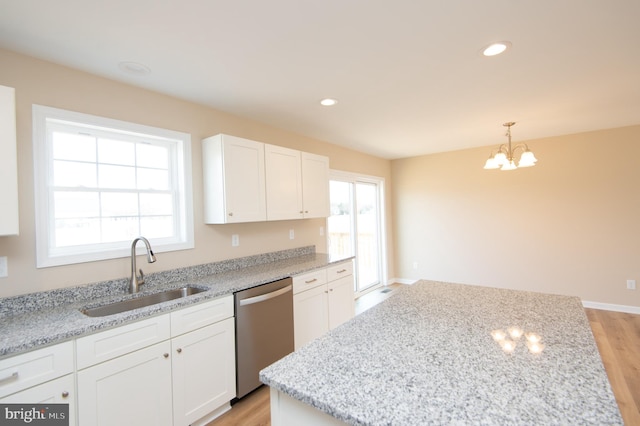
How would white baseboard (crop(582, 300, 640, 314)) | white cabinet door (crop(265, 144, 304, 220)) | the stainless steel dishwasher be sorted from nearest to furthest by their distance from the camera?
the stainless steel dishwasher
white cabinet door (crop(265, 144, 304, 220))
white baseboard (crop(582, 300, 640, 314))

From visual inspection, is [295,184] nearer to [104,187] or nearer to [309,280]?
[309,280]

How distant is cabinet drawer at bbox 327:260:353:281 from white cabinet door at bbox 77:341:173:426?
1.68 metres

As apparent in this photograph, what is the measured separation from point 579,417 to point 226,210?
7.83 ft

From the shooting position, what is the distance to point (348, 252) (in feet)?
16.2

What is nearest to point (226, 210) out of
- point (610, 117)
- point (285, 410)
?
point (285, 410)

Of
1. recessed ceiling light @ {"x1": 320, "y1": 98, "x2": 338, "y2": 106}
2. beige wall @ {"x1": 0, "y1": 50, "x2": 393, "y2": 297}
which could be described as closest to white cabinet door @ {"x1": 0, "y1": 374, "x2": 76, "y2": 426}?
beige wall @ {"x1": 0, "y1": 50, "x2": 393, "y2": 297}

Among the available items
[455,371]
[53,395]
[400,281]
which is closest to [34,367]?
[53,395]

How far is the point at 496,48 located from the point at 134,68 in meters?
2.36

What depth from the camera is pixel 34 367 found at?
54.2 inches

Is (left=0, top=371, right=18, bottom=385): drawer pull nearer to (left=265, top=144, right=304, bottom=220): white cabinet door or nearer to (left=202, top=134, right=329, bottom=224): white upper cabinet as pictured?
(left=202, top=134, right=329, bottom=224): white upper cabinet

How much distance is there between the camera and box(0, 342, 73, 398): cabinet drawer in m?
1.31

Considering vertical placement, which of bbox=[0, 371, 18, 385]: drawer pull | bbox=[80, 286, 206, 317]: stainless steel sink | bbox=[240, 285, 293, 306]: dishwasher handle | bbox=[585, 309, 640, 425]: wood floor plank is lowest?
bbox=[585, 309, 640, 425]: wood floor plank

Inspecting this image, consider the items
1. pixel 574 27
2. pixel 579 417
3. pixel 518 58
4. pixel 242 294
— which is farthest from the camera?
pixel 242 294

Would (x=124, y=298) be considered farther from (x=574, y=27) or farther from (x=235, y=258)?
(x=574, y=27)
